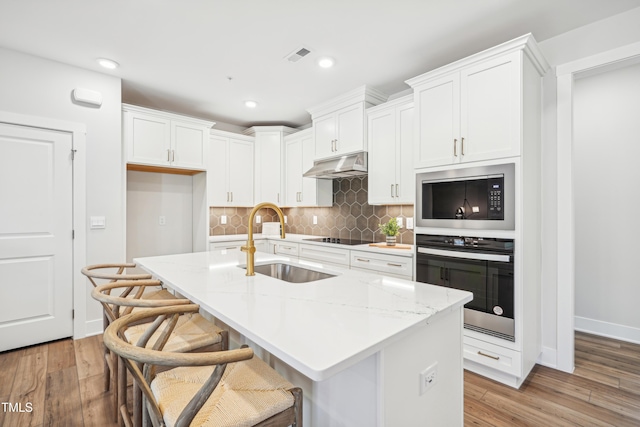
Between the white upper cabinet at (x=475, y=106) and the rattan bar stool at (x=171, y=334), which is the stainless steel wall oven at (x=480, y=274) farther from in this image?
the rattan bar stool at (x=171, y=334)

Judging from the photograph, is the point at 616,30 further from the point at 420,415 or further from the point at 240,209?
the point at 240,209

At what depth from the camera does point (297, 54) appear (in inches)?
108

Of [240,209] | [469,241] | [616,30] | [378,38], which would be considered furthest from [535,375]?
[240,209]

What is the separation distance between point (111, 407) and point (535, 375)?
2.99m

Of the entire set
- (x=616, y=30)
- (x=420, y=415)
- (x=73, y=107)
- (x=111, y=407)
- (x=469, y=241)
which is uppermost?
(x=616, y=30)

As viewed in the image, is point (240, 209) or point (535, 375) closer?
point (535, 375)

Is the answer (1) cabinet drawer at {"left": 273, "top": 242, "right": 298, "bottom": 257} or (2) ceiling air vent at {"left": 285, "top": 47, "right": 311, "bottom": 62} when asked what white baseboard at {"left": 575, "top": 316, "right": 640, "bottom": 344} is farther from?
(2) ceiling air vent at {"left": 285, "top": 47, "right": 311, "bottom": 62}

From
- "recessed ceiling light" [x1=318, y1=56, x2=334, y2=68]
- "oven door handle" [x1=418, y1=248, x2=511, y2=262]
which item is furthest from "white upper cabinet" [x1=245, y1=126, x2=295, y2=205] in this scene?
"oven door handle" [x1=418, y1=248, x2=511, y2=262]

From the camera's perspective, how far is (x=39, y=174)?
9.37 ft

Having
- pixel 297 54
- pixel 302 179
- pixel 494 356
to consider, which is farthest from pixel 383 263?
pixel 297 54

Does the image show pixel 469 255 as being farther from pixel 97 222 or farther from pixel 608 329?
pixel 97 222

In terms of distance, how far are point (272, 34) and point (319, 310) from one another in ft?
7.25

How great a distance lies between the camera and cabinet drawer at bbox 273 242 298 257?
4.05 meters

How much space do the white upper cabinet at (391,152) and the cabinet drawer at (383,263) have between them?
596 millimetres
